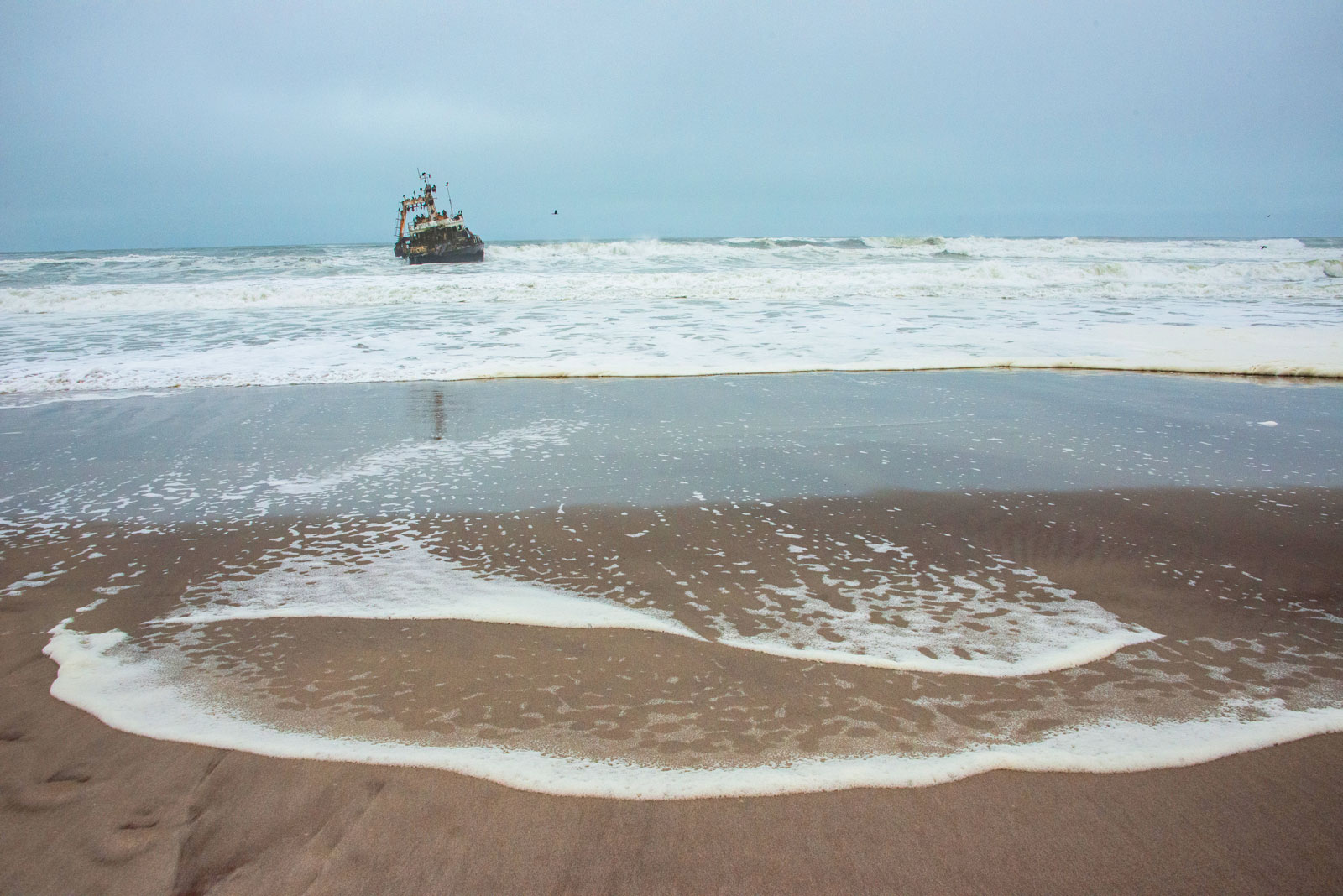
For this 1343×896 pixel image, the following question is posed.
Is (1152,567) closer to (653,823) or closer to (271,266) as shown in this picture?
(653,823)

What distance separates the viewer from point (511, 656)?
2.31 m

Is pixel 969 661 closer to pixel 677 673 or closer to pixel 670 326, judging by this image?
pixel 677 673

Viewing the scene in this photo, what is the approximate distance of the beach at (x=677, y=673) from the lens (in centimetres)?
158

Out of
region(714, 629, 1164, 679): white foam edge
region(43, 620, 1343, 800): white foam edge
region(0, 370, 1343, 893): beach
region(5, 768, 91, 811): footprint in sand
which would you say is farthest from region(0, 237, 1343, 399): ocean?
region(5, 768, 91, 811): footprint in sand

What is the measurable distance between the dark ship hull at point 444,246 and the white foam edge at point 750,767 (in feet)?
122

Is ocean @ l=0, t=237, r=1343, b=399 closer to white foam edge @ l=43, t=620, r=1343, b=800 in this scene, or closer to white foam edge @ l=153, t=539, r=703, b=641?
white foam edge @ l=153, t=539, r=703, b=641

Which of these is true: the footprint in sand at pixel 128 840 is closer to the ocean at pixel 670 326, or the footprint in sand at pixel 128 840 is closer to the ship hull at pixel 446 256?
the ocean at pixel 670 326

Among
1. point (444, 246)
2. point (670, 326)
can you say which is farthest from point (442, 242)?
point (670, 326)

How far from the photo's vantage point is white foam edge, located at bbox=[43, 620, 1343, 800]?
1.74 meters

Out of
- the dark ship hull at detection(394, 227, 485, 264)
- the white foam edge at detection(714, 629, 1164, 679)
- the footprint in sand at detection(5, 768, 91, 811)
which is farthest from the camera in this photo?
the dark ship hull at detection(394, 227, 485, 264)

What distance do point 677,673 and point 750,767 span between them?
481 mm

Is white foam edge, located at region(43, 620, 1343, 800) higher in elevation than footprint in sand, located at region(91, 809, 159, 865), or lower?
higher

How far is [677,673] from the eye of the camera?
7.29 ft

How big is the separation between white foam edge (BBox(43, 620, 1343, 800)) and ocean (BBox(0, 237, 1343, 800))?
0.03ft
